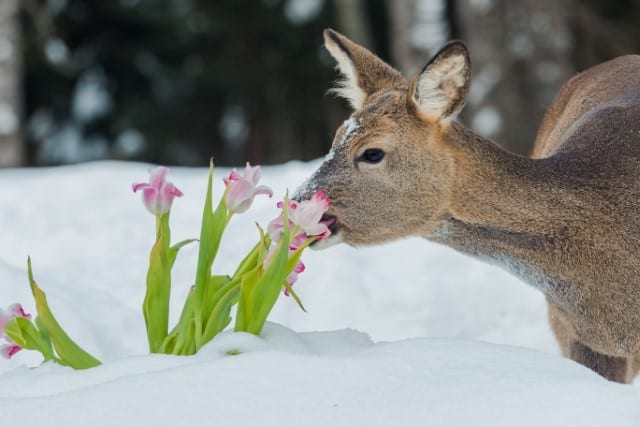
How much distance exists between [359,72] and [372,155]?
1.42 ft

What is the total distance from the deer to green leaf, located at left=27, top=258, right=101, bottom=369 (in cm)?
87

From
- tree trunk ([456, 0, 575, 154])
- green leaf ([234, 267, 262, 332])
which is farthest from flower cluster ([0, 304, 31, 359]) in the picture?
tree trunk ([456, 0, 575, 154])

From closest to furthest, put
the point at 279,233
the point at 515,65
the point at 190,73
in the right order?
the point at 279,233, the point at 515,65, the point at 190,73

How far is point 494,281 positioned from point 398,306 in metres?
0.54

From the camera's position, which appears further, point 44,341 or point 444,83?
point 444,83

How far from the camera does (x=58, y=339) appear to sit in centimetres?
290

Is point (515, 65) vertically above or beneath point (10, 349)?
above

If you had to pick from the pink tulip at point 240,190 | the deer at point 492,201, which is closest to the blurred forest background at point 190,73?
the deer at point 492,201

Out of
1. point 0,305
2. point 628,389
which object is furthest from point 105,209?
point 628,389

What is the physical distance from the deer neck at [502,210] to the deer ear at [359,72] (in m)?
0.37

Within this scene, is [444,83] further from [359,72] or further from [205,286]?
[205,286]

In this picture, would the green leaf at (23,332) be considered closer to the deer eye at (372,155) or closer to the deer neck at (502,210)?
the deer eye at (372,155)

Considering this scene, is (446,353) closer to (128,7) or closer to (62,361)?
(62,361)

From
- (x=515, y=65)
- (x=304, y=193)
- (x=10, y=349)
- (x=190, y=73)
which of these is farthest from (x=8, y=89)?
(x=190, y=73)
